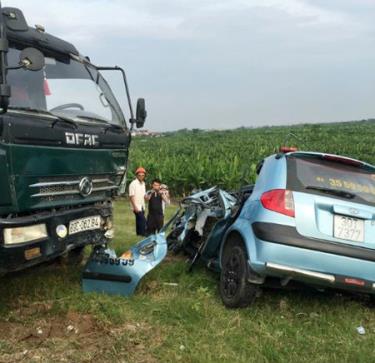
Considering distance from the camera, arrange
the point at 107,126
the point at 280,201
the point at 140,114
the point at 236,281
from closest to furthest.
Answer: the point at 280,201, the point at 236,281, the point at 107,126, the point at 140,114

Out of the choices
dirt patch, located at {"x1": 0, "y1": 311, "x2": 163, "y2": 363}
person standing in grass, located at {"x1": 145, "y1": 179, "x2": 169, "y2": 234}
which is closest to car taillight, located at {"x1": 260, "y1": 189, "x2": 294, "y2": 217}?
dirt patch, located at {"x1": 0, "y1": 311, "x2": 163, "y2": 363}

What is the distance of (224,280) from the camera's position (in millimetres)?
5461

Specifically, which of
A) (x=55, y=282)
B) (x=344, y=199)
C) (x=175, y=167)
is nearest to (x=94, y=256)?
(x=55, y=282)

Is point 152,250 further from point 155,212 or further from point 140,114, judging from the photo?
point 155,212

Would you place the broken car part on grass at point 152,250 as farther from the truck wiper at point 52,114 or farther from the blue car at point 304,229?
the truck wiper at point 52,114

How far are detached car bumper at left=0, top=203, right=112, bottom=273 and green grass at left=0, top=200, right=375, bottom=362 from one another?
54cm

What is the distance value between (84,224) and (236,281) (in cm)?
160

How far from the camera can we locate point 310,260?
15.5ft

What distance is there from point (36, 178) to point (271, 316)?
8.11ft

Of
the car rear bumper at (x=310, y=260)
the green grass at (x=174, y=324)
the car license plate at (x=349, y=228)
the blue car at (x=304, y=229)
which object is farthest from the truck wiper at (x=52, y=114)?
the car license plate at (x=349, y=228)

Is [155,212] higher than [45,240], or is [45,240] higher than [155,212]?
[45,240]

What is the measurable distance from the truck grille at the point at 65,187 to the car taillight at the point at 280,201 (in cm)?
176

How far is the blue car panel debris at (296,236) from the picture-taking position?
4.75 meters

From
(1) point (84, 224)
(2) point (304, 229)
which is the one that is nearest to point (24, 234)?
(1) point (84, 224)
